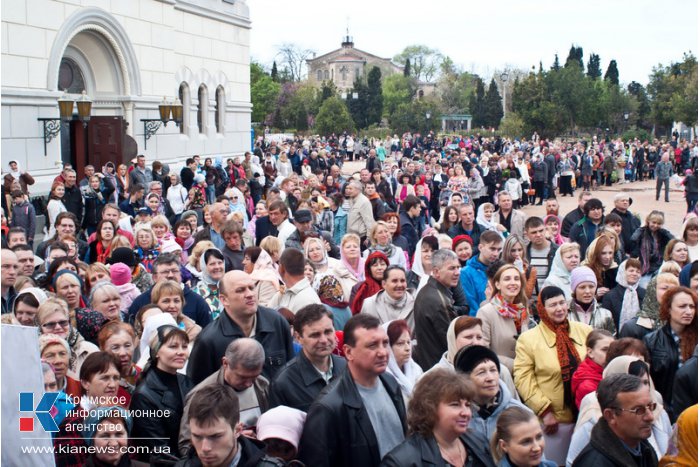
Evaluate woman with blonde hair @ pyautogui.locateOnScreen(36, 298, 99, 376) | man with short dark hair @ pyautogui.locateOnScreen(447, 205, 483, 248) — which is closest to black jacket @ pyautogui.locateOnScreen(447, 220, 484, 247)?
man with short dark hair @ pyautogui.locateOnScreen(447, 205, 483, 248)

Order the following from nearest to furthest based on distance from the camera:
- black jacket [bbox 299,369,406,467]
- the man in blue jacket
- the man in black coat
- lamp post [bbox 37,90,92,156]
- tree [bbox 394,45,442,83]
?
black jacket [bbox 299,369,406,467], the man in blue jacket, the man in black coat, lamp post [bbox 37,90,92,156], tree [bbox 394,45,442,83]

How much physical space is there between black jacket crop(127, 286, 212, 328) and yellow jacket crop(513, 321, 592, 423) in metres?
3.08

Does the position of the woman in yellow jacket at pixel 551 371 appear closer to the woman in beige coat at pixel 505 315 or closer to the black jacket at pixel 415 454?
the woman in beige coat at pixel 505 315

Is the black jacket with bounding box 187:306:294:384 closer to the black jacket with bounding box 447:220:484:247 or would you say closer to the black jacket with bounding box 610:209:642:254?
the black jacket with bounding box 447:220:484:247

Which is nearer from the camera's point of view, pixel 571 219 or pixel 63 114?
pixel 571 219

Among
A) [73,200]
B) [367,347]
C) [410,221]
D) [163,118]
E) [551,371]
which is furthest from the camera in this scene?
[163,118]

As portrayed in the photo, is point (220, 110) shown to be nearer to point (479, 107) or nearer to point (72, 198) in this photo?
point (72, 198)

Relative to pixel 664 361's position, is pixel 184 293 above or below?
above

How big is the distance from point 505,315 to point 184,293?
3.02 meters

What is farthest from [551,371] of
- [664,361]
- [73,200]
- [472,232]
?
[73,200]

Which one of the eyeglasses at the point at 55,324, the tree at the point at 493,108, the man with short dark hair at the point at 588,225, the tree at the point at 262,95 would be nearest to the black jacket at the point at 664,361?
the eyeglasses at the point at 55,324

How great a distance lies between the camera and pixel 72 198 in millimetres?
15406

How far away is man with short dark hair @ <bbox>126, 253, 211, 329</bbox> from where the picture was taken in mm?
8023

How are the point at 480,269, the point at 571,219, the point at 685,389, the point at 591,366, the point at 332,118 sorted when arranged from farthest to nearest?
the point at 332,118 < the point at 571,219 < the point at 480,269 < the point at 591,366 < the point at 685,389
